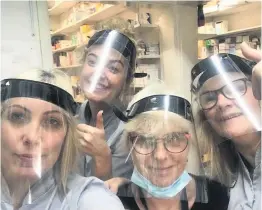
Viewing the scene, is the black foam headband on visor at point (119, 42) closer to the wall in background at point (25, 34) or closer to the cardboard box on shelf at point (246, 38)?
the wall in background at point (25, 34)

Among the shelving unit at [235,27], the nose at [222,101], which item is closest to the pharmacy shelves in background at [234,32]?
the shelving unit at [235,27]

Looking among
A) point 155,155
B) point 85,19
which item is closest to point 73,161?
point 155,155

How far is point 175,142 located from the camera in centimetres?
83

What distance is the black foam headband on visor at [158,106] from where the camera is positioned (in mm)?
842

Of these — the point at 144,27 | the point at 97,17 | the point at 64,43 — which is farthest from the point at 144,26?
the point at 64,43

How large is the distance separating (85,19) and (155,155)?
1.74 ft

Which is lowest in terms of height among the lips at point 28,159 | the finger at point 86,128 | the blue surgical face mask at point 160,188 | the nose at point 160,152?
the blue surgical face mask at point 160,188

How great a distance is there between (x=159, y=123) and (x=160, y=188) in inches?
7.4

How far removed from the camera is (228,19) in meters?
1.41

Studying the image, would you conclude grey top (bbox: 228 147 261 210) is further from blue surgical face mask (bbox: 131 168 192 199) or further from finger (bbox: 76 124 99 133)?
finger (bbox: 76 124 99 133)

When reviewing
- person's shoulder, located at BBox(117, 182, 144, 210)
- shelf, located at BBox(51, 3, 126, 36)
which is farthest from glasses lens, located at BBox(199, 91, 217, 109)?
shelf, located at BBox(51, 3, 126, 36)

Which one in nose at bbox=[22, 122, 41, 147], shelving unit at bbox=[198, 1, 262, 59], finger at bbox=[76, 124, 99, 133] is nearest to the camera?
nose at bbox=[22, 122, 41, 147]

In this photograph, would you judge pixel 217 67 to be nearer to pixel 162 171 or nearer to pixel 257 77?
pixel 257 77

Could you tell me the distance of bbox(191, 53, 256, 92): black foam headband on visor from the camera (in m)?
0.87
